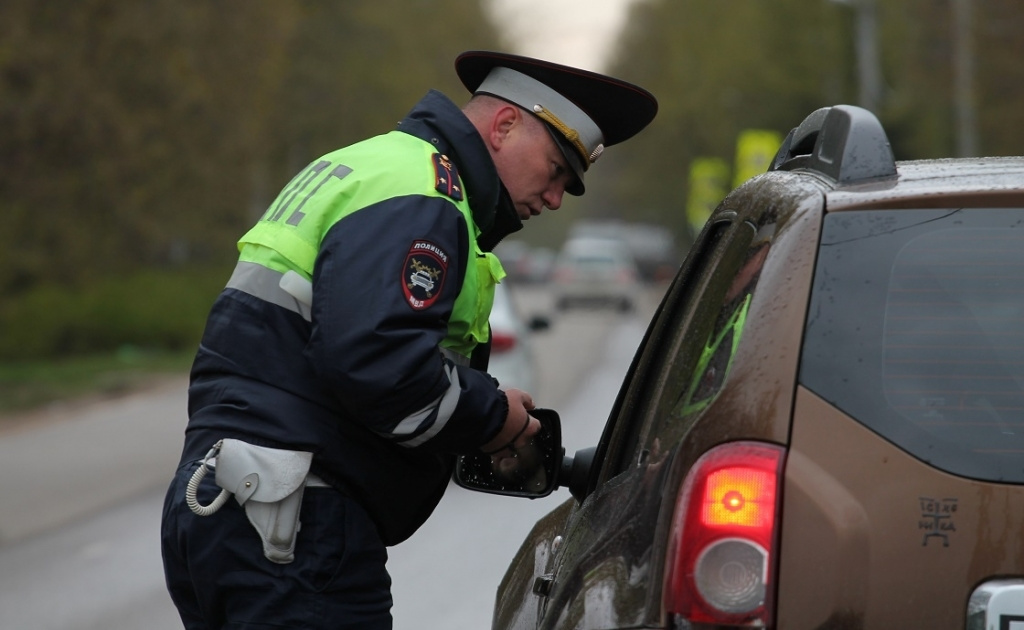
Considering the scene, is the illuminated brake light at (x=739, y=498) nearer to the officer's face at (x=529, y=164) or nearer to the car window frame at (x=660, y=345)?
the car window frame at (x=660, y=345)

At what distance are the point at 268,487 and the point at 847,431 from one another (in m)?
1.14

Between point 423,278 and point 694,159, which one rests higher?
point 694,159

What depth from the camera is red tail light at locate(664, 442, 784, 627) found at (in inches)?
82.4

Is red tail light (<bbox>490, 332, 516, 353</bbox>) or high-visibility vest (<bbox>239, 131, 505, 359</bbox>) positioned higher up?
red tail light (<bbox>490, 332, 516, 353</bbox>)

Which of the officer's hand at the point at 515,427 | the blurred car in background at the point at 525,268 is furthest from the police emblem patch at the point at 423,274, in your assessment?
the blurred car in background at the point at 525,268

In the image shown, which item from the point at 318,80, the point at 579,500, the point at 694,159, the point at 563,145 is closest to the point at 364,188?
the point at 563,145

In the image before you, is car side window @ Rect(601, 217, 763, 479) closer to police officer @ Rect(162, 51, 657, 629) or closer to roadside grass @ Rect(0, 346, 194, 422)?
police officer @ Rect(162, 51, 657, 629)

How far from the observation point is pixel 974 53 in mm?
30172

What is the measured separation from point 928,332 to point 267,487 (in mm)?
1229

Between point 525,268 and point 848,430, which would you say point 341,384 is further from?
point 525,268

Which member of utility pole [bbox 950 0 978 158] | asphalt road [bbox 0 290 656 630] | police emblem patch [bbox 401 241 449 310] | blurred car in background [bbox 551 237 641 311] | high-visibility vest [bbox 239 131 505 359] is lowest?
asphalt road [bbox 0 290 656 630]

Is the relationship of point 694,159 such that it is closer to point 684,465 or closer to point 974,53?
point 974,53

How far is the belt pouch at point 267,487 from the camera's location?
279cm

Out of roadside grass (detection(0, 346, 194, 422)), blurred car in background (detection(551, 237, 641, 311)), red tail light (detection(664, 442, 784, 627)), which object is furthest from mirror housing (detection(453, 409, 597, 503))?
blurred car in background (detection(551, 237, 641, 311))
